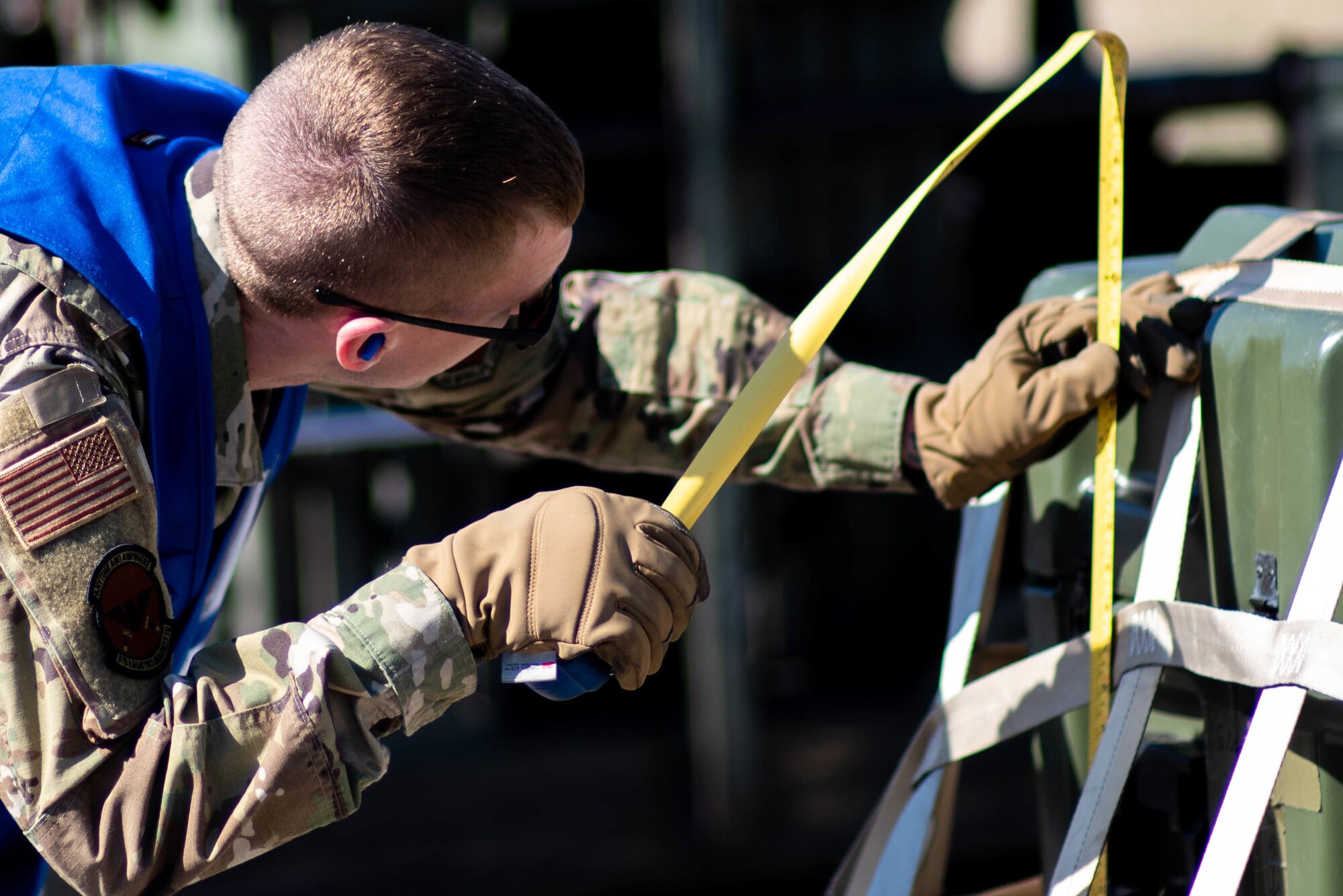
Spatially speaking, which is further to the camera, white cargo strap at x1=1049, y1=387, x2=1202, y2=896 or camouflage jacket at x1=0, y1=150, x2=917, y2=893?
white cargo strap at x1=1049, y1=387, x2=1202, y2=896

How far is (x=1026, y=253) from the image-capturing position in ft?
14.3

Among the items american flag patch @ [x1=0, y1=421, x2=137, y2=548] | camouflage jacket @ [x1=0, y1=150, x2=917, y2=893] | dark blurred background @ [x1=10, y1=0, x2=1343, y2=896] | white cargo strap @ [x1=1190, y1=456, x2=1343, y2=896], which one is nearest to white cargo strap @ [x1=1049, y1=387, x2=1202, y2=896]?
white cargo strap @ [x1=1190, y1=456, x2=1343, y2=896]

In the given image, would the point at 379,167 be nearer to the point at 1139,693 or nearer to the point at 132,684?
the point at 132,684

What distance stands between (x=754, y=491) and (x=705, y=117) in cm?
113

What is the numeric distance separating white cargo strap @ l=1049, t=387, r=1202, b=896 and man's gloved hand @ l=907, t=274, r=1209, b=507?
0.06 metres

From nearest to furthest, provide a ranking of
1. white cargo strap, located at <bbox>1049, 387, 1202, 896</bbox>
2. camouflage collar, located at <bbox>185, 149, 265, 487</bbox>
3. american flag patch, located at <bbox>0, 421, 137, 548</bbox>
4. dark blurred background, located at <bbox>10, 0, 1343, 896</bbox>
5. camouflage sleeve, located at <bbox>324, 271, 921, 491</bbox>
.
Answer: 1. american flag patch, located at <bbox>0, 421, 137, 548</bbox>
2. white cargo strap, located at <bbox>1049, 387, 1202, 896</bbox>
3. camouflage collar, located at <bbox>185, 149, 265, 487</bbox>
4. camouflage sleeve, located at <bbox>324, 271, 921, 491</bbox>
5. dark blurred background, located at <bbox>10, 0, 1343, 896</bbox>

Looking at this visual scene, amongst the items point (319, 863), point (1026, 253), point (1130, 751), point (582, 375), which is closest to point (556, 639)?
point (1130, 751)

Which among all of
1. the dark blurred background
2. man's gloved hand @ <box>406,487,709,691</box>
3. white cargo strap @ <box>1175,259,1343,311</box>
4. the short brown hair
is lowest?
the dark blurred background

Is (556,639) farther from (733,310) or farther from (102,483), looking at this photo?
(733,310)

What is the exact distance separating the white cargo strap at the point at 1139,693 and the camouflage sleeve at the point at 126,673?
0.56 m

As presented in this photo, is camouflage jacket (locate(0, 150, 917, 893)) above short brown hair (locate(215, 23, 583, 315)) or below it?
below

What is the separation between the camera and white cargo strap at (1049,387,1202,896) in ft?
4.07

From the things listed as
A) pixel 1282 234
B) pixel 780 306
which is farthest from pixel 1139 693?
pixel 780 306

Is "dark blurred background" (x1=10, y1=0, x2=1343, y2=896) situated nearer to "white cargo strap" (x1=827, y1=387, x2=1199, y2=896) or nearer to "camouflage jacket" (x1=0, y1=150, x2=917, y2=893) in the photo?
"white cargo strap" (x1=827, y1=387, x2=1199, y2=896)
